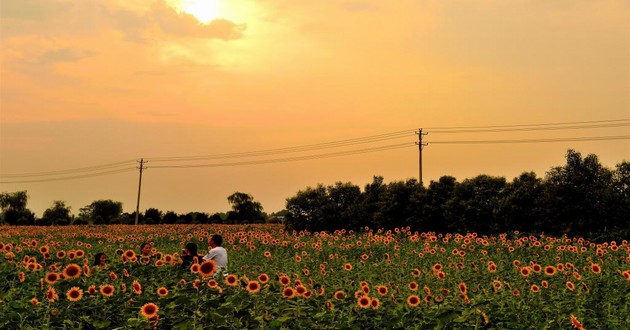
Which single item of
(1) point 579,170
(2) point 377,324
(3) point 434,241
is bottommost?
(2) point 377,324

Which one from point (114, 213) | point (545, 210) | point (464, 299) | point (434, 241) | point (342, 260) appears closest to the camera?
point (464, 299)

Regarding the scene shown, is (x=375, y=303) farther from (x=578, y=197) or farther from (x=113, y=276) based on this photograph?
(x=578, y=197)

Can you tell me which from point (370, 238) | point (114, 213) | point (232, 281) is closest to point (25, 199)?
point (114, 213)

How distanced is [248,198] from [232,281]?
6904 cm

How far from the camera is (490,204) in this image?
31.8 meters

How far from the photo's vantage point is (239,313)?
7.18 metres

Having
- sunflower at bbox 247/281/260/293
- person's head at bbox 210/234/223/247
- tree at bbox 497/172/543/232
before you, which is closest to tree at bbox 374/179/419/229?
tree at bbox 497/172/543/232

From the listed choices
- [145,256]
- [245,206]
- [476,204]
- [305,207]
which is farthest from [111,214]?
[145,256]

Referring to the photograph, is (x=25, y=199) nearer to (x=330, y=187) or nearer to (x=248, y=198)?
(x=248, y=198)

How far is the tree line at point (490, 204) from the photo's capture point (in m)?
27.5

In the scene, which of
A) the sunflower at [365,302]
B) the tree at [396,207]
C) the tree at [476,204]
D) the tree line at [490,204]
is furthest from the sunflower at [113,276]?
the tree at [396,207]

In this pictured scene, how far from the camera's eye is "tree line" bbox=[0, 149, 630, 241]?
27.5m

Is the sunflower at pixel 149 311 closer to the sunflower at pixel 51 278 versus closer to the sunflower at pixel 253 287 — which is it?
the sunflower at pixel 253 287

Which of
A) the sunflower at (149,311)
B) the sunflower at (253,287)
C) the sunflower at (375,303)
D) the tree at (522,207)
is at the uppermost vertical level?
the tree at (522,207)
